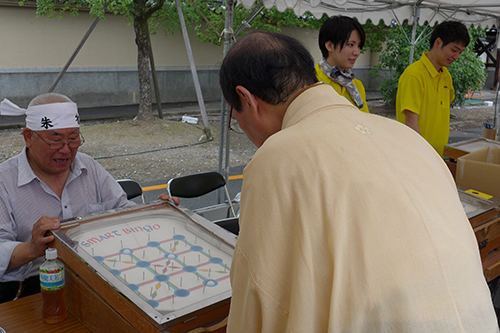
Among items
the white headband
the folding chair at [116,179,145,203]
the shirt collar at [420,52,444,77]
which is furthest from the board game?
the shirt collar at [420,52,444,77]

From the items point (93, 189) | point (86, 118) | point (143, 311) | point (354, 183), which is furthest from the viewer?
point (86, 118)

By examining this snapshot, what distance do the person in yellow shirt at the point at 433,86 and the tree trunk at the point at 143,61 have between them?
6646 mm

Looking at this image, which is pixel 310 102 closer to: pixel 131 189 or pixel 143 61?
pixel 131 189

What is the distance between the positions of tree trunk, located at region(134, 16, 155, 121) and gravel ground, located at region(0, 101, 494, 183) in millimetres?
320

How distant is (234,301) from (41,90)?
37.5 feet

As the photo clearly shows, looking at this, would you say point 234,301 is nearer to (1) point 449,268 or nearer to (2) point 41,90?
(1) point 449,268

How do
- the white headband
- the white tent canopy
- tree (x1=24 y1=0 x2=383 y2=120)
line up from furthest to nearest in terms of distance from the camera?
tree (x1=24 y1=0 x2=383 y2=120) → the white tent canopy → the white headband

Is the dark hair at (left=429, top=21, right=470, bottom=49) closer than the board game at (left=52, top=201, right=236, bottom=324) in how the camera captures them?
No

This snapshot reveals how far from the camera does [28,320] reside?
158 centimetres

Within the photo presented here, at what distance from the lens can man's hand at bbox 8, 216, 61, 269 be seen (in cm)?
170

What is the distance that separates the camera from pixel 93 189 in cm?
237

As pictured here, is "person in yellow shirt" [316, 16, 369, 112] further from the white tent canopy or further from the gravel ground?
the gravel ground

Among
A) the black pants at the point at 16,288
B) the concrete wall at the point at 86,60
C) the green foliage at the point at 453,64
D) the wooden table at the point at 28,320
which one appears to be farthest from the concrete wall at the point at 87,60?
the wooden table at the point at 28,320

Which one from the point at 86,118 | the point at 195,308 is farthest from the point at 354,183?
the point at 86,118
